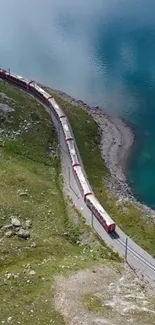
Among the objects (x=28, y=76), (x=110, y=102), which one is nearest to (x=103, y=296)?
(x=110, y=102)

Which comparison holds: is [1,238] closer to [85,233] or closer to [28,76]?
[85,233]

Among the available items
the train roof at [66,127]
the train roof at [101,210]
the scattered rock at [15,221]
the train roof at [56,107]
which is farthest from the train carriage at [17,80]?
the scattered rock at [15,221]

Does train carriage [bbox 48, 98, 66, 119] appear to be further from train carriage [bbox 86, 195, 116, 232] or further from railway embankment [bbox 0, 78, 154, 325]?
train carriage [bbox 86, 195, 116, 232]

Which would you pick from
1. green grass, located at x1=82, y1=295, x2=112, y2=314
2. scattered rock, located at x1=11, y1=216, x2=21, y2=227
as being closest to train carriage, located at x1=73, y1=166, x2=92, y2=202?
scattered rock, located at x1=11, y1=216, x2=21, y2=227

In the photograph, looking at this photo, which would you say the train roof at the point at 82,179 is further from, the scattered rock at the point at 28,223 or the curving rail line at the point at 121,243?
the scattered rock at the point at 28,223

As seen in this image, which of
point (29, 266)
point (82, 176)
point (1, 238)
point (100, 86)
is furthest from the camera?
point (100, 86)

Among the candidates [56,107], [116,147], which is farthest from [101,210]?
[56,107]
